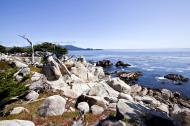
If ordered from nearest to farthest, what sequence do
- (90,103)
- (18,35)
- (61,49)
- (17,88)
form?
(17,88), (90,103), (18,35), (61,49)

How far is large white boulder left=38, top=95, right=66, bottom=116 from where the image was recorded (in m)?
21.7

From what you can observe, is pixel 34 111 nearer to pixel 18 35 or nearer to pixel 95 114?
pixel 95 114

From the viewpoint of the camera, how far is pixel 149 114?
1884 centimetres

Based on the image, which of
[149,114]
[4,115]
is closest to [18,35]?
[4,115]

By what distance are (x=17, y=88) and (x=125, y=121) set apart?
335 inches

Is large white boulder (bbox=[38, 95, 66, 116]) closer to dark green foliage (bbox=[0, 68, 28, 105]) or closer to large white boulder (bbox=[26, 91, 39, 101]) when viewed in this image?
dark green foliage (bbox=[0, 68, 28, 105])

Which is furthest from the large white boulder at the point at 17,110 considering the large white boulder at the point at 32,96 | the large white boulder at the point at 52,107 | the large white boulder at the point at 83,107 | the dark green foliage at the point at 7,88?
the large white boulder at the point at 83,107

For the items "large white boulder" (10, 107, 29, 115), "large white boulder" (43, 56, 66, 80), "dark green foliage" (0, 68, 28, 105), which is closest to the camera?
"dark green foliage" (0, 68, 28, 105)

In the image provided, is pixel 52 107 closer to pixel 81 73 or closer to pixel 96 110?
pixel 96 110

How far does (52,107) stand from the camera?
22.0m

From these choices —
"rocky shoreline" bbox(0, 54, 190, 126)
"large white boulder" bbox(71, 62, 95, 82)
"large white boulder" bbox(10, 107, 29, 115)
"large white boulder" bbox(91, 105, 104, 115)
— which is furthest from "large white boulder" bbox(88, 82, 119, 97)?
"large white boulder" bbox(71, 62, 95, 82)

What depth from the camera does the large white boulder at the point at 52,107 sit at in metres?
21.7

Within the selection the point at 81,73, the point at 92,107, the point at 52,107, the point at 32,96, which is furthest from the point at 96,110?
the point at 81,73

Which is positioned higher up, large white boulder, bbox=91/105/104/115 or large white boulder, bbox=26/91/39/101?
large white boulder, bbox=26/91/39/101
